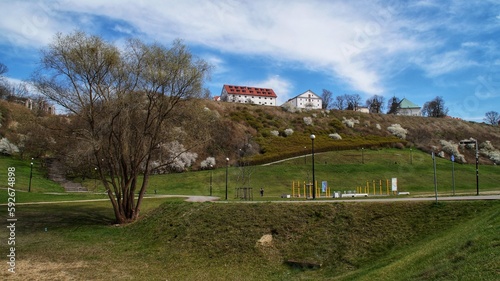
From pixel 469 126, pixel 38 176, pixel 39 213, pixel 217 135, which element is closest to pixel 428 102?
pixel 469 126

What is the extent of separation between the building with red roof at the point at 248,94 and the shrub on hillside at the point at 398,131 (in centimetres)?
5385

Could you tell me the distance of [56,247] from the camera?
17219 mm

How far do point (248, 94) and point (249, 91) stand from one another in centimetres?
179

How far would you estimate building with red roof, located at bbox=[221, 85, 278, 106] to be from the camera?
128 metres

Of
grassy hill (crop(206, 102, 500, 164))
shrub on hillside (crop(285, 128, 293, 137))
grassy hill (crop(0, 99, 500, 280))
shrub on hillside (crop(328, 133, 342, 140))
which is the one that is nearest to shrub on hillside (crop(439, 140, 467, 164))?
grassy hill (crop(206, 102, 500, 164))

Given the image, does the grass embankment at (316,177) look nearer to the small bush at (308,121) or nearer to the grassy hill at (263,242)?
the grassy hill at (263,242)

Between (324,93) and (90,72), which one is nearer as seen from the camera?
(90,72)

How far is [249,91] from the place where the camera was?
431 ft

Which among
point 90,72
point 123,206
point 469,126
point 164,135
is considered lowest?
point 123,206

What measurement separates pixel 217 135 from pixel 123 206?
42.1 m

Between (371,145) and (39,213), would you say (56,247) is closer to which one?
(39,213)

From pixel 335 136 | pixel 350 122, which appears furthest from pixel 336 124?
pixel 335 136

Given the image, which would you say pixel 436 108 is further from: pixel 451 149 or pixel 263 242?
pixel 263 242

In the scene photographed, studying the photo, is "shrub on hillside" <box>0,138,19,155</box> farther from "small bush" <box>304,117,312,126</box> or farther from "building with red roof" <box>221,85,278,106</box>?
"building with red roof" <box>221,85,278,106</box>
